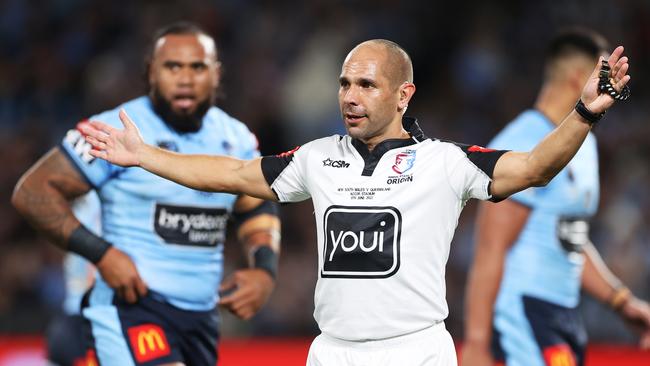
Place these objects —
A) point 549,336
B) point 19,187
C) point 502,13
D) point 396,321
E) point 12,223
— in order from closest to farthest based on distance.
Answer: point 396,321 → point 19,187 → point 549,336 → point 12,223 → point 502,13

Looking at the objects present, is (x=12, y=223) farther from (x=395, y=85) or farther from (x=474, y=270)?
(x=395, y=85)

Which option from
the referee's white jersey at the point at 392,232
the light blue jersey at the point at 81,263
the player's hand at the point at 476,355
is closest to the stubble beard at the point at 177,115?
the light blue jersey at the point at 81,263

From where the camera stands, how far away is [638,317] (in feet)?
22.0

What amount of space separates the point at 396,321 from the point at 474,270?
5.36ft

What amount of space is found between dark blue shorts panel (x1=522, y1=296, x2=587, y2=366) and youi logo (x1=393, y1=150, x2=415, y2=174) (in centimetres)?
179

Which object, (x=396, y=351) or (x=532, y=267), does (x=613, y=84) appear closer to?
(x=396, y=351)

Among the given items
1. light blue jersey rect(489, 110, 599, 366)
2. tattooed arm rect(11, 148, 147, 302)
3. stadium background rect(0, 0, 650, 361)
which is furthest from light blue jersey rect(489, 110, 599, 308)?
stadium background rect(0, 0, 650, 361)

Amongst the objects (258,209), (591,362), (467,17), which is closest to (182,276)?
(258,209)

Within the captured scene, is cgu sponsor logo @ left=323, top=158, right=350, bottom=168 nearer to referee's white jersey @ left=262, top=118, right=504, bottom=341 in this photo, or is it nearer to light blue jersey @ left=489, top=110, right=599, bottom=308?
referee's white jersey @ left=262, top=118, right=504, bottom=341

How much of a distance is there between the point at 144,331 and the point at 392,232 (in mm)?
1605

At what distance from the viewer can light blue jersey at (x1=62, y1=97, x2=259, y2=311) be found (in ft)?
18.9

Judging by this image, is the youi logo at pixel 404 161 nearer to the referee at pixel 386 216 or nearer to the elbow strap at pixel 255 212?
the referee at pixel 386 216

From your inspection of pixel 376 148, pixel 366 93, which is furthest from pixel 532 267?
pixel 366 93

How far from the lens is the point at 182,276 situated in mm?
5816
